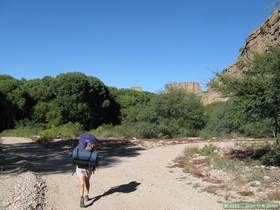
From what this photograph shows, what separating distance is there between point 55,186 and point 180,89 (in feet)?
84.8

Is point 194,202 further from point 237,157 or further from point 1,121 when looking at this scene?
point 1,121

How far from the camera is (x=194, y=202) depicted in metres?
8.52

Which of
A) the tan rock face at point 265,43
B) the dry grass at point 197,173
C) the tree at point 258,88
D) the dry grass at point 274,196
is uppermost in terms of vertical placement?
the tan rock face at point 265,43

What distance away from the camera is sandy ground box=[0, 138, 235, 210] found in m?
8.34

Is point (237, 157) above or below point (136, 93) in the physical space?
below

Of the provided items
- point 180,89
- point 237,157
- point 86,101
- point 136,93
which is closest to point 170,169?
point 237,157

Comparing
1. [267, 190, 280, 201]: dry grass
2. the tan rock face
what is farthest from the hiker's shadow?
the tan rock face

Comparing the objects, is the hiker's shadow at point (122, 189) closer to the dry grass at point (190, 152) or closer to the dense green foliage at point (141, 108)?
the dense green foliage at point (141, 108)

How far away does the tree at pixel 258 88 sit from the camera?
11.5 meters

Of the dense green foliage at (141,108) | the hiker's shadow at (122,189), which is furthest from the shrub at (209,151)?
the hiker's shadow at (122,189)

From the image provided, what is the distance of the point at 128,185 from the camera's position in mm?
10352

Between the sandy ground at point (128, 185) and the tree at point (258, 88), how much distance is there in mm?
3072

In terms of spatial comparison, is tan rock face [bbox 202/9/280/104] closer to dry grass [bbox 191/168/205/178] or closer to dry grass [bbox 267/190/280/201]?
dry grass [bbox 191/168/205/178]

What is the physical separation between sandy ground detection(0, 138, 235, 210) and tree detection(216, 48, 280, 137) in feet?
10.1
